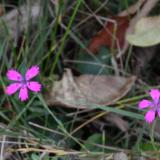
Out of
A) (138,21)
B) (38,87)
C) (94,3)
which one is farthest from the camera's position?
(94,3)

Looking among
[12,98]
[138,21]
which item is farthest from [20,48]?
[138,21]

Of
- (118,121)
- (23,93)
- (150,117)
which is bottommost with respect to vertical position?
(118,121)

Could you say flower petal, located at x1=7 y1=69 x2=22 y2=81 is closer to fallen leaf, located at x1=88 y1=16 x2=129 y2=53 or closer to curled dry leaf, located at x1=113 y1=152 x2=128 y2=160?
curled dry leaf, located at x1=113 y1=152 x2=128 y2=160

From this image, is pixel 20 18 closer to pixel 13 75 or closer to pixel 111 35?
pixel 111 35

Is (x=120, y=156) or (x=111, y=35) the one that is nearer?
(x=120, y=156)

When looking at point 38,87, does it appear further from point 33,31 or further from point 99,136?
point 33,31

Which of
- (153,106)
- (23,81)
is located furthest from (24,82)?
(153,106)

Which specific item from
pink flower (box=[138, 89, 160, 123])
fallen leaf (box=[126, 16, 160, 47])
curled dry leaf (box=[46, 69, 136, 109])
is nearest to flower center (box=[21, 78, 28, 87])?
curled dry leaf (box=[46, 69, 136, 109])
